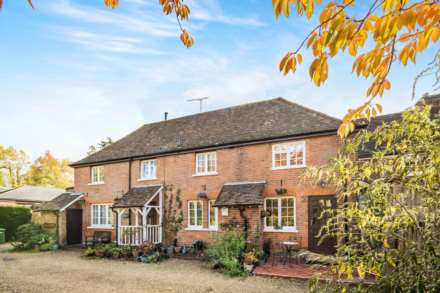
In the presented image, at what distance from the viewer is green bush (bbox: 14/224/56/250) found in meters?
20.7

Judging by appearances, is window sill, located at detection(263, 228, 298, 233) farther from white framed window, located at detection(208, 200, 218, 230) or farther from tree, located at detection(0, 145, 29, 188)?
tree, located at detection(0, 145, 29, 188)

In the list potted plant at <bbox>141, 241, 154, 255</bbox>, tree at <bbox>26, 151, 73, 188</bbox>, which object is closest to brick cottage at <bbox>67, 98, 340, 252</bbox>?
potted plant at <bbox>141, 241, 154, 255</bbox>

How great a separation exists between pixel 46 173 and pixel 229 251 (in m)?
48.8

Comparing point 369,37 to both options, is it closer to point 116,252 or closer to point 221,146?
point 221,146

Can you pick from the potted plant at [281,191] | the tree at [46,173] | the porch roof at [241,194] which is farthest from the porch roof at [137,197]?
the tree at [46,173]

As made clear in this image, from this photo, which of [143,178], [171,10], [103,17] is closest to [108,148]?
[143,178]

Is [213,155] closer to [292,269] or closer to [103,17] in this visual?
[292,269]

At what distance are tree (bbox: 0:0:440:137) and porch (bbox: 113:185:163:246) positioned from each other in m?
16.0

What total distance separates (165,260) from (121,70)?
30.9 ft

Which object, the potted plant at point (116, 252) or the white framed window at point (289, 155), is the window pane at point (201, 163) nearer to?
the white framed window at point (289, 155)

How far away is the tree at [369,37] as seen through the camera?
1832 mm

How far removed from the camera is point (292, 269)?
12.2m

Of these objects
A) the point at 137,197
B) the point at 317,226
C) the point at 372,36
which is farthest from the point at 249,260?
the point at 372,36

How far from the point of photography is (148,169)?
1969 cm
